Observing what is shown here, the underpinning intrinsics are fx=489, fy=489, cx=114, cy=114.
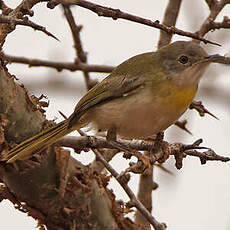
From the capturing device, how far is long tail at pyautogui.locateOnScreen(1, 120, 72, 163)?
2.67 metres

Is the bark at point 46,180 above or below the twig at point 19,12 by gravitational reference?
below

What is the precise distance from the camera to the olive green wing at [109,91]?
3793 mm

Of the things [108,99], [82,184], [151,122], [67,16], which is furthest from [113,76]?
[82,184]

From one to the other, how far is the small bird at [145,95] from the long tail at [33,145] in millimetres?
108

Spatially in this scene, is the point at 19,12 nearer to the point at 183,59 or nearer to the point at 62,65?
the point at 183,59

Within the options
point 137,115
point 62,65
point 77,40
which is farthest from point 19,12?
point 77,40

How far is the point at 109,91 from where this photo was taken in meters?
3.92

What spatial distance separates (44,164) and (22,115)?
0.32 meters

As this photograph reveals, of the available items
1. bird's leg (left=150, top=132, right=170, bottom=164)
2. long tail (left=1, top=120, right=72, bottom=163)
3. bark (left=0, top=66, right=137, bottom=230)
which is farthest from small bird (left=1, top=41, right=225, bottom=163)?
bark (left=0, top=66, right=137, bottom=230)

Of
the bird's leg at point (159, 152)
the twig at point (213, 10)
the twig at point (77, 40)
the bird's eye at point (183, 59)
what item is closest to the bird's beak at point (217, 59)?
the bird's eye at point (183, 59)

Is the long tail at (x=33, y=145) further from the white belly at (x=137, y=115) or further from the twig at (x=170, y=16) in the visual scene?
the twig at (x=170, y=16)

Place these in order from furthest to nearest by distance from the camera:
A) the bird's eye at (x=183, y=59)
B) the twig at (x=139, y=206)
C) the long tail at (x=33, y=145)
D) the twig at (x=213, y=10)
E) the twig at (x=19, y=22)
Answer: the twig at (x=213, y=10)
the bird's eye at (x=183, y=59)
the twig at (x=139, y=206)
the long tail at (x=33, y=145)
the twig at (x=19, y=22)

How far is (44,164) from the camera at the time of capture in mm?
2840

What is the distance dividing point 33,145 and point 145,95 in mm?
1174
